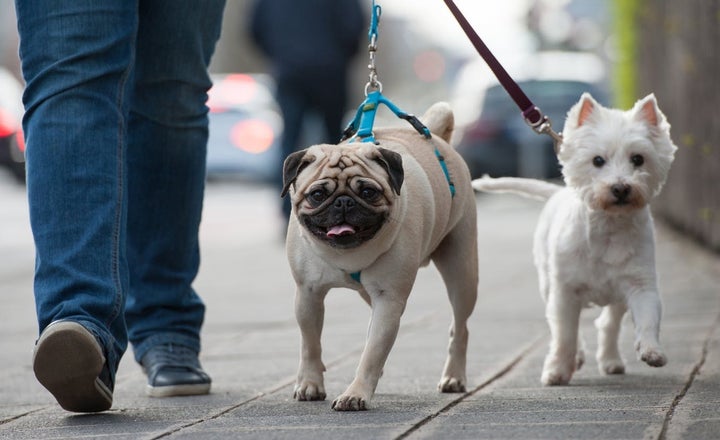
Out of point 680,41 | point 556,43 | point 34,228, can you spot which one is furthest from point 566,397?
point 556,43

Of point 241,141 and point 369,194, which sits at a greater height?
point 369,194

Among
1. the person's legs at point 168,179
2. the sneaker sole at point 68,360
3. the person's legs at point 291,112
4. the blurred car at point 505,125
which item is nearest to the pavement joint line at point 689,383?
the sneaker sole at point 68,360

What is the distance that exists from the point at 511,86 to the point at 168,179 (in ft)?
4.17

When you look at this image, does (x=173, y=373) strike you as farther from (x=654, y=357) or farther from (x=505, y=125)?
(x=505, y=125)

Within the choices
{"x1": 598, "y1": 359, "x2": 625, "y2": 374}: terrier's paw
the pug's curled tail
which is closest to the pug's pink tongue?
{"x1": 598, "y1": 359, "x2": 625, "y2": 374}: terrier's paw

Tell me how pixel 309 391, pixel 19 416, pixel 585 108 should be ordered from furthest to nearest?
pixel 585 108 → pixel 309 391 → pixel 19 416

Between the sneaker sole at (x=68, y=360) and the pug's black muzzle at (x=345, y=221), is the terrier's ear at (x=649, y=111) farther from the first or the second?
the sneaker sole at (x=68, y=360)

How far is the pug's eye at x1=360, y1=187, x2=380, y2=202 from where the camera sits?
13.2 ft

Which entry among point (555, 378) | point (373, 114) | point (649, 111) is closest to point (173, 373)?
point (373, 114)

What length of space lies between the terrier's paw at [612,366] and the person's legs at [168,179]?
146 centimetres

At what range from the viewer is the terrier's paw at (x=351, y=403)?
4.00 meters

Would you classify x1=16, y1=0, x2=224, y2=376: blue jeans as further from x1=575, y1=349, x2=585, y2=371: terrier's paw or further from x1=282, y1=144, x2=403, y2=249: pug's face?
x1=575, y1=349, x2=585, y2=371: terrier's paw

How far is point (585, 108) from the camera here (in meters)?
4.90

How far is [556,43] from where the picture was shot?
39.5m
